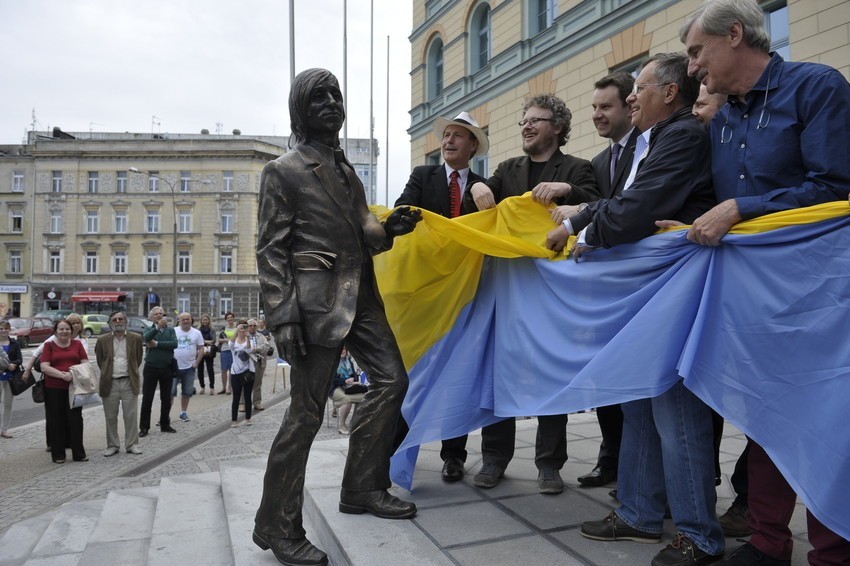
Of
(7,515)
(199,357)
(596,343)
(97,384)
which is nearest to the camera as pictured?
(596,343)

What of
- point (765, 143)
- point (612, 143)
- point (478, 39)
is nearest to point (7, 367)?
point (612, 143)

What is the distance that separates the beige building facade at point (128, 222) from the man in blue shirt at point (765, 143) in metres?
52.4

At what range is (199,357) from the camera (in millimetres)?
12773

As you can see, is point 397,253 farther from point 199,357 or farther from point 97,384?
point 199,357

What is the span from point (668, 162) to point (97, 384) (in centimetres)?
817

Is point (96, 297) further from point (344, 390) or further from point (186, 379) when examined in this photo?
point (344, 390)

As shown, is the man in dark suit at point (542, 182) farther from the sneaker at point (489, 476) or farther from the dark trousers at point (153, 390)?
the dark trousers at point (153, 390)

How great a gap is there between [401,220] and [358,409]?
1.06m

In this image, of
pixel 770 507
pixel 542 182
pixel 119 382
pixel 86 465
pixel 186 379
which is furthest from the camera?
pixel 186 379

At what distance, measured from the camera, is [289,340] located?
3.00 metres

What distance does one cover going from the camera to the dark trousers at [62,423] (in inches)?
319

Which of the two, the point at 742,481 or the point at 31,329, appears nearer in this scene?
the point at 742,481

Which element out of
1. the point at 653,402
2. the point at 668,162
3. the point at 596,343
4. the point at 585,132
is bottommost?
the point at 653,402

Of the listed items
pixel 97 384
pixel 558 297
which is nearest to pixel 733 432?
pixel 558 297
